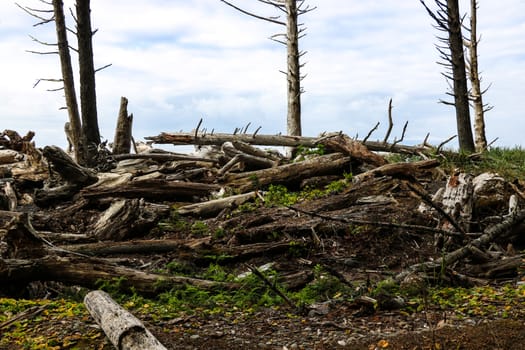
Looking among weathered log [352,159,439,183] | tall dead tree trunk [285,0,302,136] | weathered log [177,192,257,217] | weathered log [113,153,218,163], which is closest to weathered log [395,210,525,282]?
weathered log [352,159,439,183]

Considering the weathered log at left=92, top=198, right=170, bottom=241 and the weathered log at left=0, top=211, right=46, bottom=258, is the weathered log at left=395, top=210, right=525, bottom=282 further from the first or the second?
the weathered log at left=92, top=198, right=170, bottom=241

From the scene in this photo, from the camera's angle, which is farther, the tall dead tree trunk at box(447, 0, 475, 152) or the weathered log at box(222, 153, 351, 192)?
the tall dead tree trunk at box(447, 0, 475, 152)

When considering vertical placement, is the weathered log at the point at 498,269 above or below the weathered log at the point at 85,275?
below

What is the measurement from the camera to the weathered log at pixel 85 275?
762 cm

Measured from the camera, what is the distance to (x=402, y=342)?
5551 millimetres

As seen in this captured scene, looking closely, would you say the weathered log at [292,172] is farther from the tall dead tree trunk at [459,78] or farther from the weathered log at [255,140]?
the tall dead tree trunk at [459,78]

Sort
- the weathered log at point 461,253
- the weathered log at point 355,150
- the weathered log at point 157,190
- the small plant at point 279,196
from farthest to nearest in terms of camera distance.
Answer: the weathered log at point 355,150 → the weathered log at point 157,190 → the small plant at point 279,196 → the weathered log at point 461,253

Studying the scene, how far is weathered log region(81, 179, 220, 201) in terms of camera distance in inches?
485

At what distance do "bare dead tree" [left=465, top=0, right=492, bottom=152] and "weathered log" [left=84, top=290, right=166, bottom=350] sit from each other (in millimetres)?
16255

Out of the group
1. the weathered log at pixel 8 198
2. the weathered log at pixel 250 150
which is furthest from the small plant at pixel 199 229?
the weathered log at pixel 8 198

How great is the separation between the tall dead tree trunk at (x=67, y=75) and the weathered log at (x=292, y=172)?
5940 millimetres

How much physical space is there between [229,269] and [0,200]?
6.70 m

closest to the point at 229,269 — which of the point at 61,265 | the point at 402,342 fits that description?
the point at 61,265

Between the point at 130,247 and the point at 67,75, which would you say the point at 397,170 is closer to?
the point at 130,247
